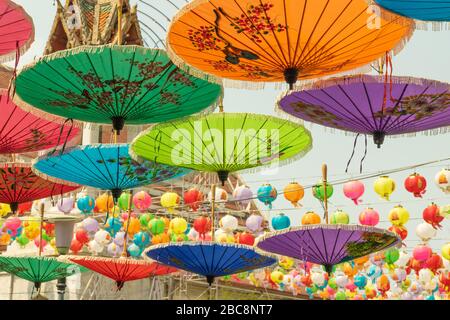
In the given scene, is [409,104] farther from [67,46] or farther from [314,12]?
[67,46]

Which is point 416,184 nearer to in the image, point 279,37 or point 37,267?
point 37,267

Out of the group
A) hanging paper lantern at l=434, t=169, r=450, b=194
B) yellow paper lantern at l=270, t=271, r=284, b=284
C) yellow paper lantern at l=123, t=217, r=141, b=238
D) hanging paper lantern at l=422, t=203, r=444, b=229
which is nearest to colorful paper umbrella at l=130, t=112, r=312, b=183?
hanging paper lantern at l=434, t=169, r=450, b=194

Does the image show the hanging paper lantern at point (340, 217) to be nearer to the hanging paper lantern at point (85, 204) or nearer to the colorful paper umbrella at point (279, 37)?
the hanging paper lantern at point (85, 204)

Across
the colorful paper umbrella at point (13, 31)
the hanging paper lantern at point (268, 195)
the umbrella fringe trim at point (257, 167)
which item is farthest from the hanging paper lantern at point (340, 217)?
the colorful paper umbrella at point (13, 31)

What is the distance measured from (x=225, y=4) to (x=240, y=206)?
1947 centimetres

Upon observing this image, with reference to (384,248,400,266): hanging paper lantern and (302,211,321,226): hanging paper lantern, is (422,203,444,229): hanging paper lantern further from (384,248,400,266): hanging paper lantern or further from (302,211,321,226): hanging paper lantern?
(384,248,400,266): hanging paper lantern

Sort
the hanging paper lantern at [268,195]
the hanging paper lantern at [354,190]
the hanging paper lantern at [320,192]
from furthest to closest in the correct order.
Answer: the hanging paper lantern at [268,195] → the hanging paper lantern at [320,192] → the hanging paper lantern at [354,190]

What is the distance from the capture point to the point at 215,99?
6992mm

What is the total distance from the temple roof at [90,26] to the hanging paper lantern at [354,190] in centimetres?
521

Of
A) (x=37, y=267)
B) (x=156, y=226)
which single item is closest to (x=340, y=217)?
(x=156, y=226)

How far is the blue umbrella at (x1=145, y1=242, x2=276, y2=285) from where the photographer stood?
952 centimetres

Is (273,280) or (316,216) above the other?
(316,216)

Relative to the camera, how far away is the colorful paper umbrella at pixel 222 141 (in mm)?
7195

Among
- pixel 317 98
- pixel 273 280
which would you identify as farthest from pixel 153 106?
pixel 273 280
